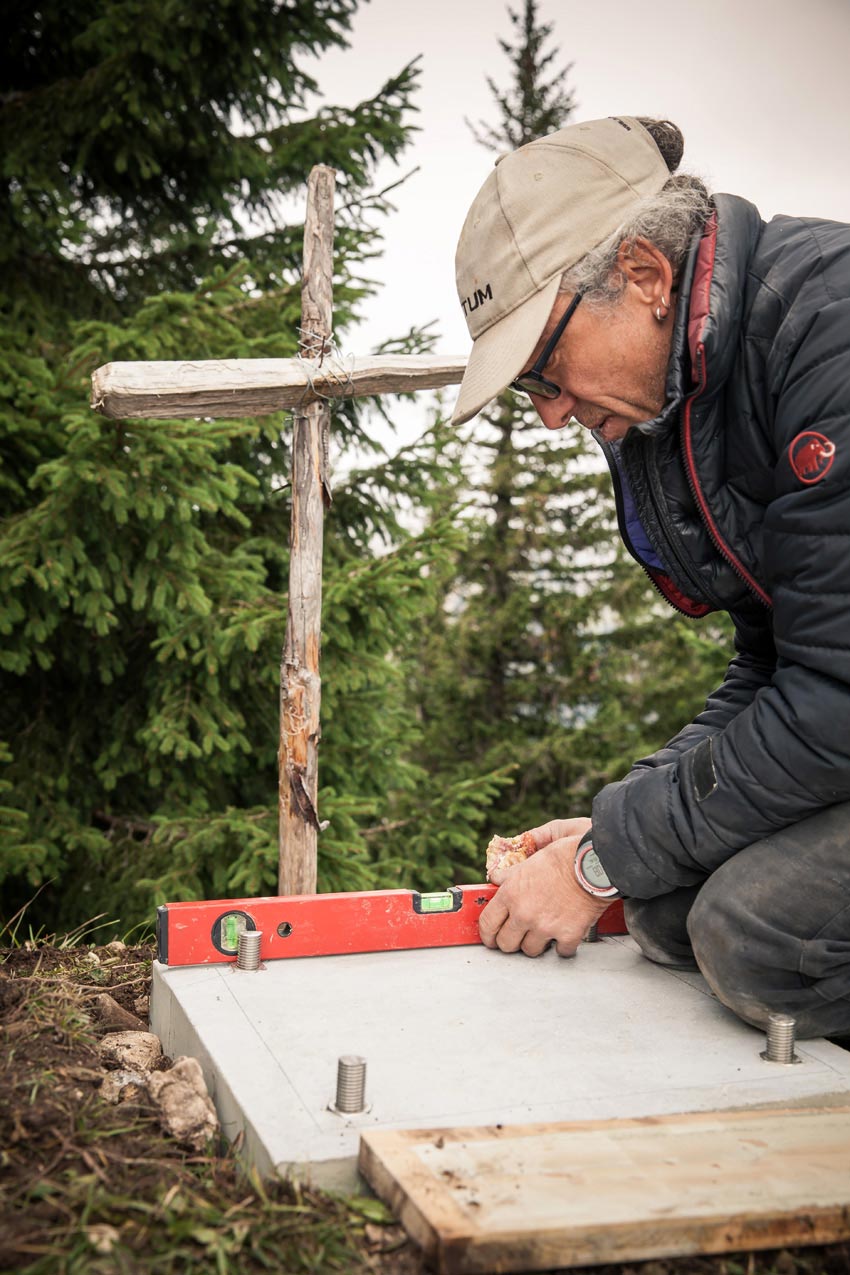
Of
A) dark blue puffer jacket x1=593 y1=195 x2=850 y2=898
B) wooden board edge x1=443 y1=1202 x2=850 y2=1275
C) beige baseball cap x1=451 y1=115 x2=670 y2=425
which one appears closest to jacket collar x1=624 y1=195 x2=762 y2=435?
dark blue puffer jacket x1=593 y1=195 x2=850 y2=898

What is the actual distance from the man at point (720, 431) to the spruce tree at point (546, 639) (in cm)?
934

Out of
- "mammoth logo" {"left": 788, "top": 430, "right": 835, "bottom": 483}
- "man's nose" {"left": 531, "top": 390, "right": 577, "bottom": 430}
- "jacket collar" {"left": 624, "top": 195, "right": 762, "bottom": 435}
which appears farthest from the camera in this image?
"man's nose" {"left": 531, "top": 390, "right": 577, "bottom": 430}

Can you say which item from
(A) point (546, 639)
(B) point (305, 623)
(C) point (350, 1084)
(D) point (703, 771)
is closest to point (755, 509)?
(D) point (703, 771)

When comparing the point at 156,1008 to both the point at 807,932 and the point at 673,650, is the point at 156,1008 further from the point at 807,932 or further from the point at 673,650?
the point at 673,650

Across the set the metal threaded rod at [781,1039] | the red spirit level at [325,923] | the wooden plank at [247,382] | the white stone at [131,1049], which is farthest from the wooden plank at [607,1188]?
the wooden plank at [247,382]

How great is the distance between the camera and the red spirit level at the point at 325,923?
2299 mm

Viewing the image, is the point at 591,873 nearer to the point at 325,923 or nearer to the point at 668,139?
Result: the point at 325,923

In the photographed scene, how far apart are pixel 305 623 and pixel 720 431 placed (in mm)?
2020

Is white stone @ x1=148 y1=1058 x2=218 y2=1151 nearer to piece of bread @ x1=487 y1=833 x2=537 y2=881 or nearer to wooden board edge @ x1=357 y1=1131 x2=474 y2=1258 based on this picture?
wooden board edge @ x1=357 y1=1131 x2=474 y2=1258

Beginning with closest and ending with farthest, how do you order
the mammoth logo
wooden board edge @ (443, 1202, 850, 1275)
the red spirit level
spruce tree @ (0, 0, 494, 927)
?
wooden board edge @ (443, 1202, 850, 1275) < the mammoth logo < the red spirit level < spruce tree @ (0, 0, 494, 927)

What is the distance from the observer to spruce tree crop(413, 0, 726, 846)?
1178 cm

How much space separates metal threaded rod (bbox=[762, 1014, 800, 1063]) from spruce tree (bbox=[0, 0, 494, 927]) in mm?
2949

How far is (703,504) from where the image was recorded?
2.11 metres

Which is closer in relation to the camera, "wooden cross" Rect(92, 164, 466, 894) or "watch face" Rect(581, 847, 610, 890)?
"watch face" Rect(581, 847, 610, 890)
